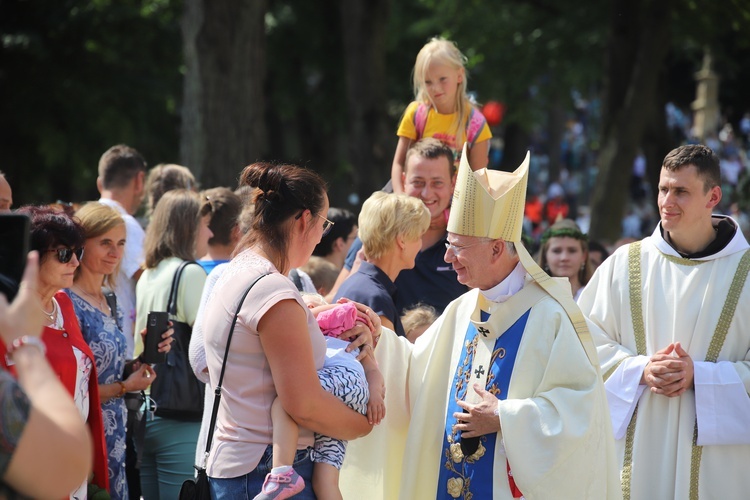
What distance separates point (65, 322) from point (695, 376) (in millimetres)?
2759

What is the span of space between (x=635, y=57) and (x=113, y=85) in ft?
24.8

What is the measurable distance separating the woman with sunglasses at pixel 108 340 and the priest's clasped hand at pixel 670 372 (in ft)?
7.45

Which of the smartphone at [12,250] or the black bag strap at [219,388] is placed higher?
the smartphone at [12,250]

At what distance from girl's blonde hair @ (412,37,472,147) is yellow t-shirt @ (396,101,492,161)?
0.01 metres

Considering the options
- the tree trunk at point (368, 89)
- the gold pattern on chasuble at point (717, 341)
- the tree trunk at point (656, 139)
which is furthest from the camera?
the tree trunk at point (656, 139)

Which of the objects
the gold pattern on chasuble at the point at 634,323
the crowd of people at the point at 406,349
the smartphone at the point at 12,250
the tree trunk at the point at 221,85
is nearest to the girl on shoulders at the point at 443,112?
the crowd of people at the point at 406,349

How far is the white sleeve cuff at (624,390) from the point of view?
14.6ft

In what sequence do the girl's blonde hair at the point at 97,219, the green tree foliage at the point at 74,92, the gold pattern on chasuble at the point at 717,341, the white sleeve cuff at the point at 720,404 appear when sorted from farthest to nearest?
1. the green tree foliage at the point at 74,92
2. the girl's blonde hair at the point at 97,219
3. the gold pattern on chasuble at the point at 717,341
4. the white sleeve cuff at the point at 720,404

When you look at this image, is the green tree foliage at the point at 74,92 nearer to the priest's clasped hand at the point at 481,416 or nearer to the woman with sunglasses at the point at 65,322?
the woman with sunglasses at the point at 65,322

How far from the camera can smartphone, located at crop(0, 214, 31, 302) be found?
2.47 m

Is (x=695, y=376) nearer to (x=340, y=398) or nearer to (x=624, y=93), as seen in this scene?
(x=340, y=398)

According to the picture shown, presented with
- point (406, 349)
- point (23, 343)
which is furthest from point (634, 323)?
point (23, 343)

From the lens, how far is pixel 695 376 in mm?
4371

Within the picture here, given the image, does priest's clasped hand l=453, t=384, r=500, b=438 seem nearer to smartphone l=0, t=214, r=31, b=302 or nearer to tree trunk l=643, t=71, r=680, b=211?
smartphone l=0, t=214, r=31, b=302
